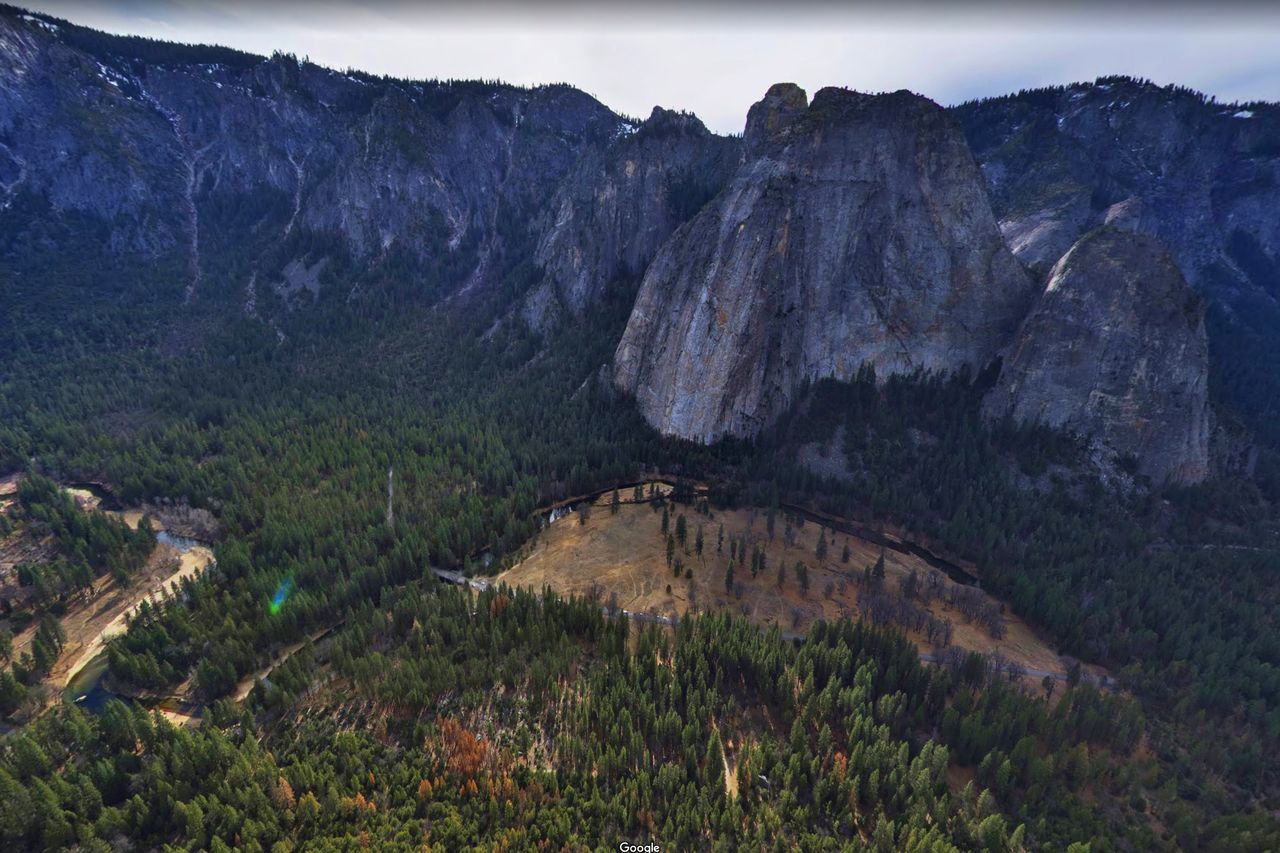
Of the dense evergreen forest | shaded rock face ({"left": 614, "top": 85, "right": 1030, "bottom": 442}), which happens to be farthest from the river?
shaded rock face ({"left": 614, "top": 85, "right": 1030, "bottom": 442})

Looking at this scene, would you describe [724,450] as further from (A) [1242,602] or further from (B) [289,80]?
(B) [289,80]

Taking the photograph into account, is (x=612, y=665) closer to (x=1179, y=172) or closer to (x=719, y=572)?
(x=719, y=572)

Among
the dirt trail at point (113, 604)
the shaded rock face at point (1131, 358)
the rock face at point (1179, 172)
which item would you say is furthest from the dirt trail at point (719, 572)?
the rock face at point (1179, 172)

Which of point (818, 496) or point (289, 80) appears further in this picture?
point (289, 80)

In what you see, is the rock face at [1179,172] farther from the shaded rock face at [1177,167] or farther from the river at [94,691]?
the river at [94,691]

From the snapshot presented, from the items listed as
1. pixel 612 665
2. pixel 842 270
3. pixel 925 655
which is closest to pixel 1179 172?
pixel 842 270

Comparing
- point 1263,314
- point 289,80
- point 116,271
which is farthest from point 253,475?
point 1263,314
